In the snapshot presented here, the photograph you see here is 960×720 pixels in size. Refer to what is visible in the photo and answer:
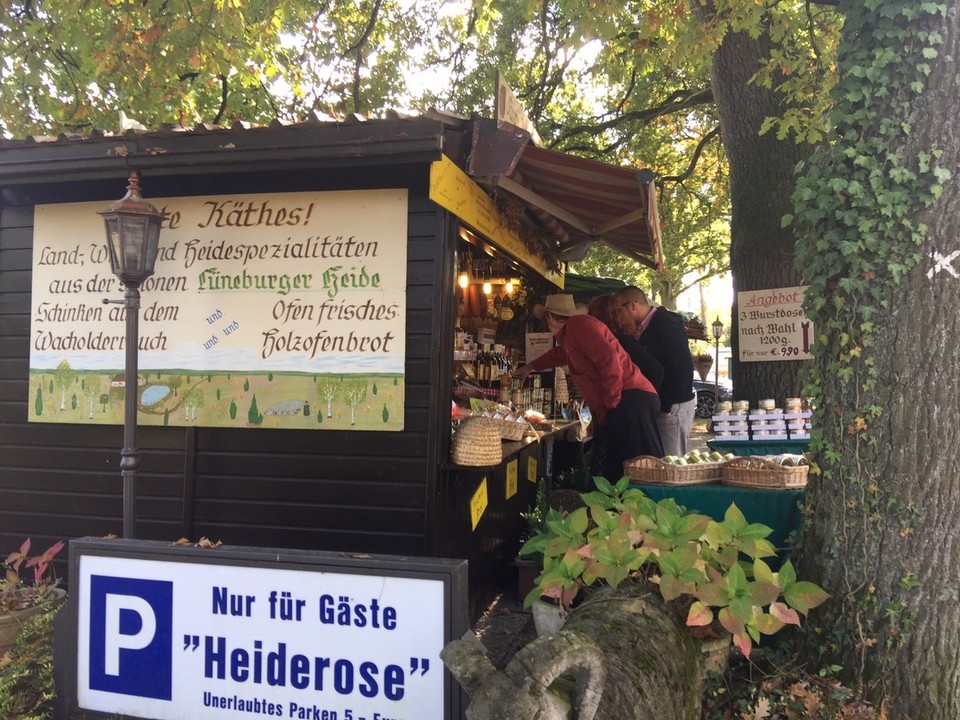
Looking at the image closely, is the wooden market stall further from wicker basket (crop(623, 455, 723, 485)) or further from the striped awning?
wicker basket (crop(623, 455, 723, 485))

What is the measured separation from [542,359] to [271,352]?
3.01 meters

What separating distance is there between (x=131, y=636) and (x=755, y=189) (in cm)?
613

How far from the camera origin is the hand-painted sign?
424cm

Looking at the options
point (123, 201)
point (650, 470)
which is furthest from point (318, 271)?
point (650, 470)

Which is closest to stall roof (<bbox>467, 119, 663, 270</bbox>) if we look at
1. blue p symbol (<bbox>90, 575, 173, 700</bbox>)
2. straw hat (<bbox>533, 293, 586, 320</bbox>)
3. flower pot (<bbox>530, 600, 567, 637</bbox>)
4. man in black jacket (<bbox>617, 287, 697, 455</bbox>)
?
man in black jacket (<bbox>617, 287, 697, 455</bbox>)

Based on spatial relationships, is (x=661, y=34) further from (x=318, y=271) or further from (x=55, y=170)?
(x=55, y=170)

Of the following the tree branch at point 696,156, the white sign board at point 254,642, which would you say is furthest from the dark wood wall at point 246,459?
the tree branch at point 696,156

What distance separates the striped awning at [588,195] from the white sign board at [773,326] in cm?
97

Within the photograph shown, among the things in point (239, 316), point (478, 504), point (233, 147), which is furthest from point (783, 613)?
point (233, 147)

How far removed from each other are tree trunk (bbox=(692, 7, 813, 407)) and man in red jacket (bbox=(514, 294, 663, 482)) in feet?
5.09

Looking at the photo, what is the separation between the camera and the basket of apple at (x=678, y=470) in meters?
4.06

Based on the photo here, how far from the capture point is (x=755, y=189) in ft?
21.6

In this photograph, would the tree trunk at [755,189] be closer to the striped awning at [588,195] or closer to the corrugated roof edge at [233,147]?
the striped awning at [588,195]

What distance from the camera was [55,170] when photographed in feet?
14.0
